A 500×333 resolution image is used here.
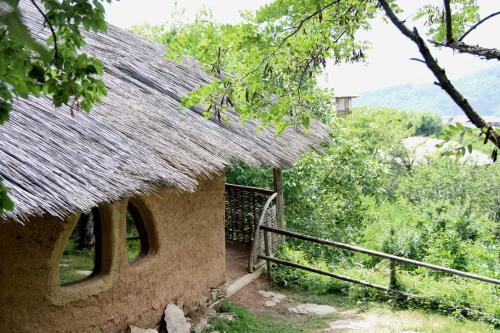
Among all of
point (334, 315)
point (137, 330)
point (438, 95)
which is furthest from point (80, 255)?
point (438, 95)

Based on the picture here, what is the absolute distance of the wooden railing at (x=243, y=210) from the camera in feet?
27.3

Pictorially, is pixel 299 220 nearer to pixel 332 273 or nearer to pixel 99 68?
pixel 332 273

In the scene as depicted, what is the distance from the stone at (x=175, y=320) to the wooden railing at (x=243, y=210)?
298 cm

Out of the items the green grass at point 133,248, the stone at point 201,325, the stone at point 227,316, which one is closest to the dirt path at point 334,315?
the stone at point 227,316

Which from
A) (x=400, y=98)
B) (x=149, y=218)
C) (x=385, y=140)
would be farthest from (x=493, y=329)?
(x=400, y=98)

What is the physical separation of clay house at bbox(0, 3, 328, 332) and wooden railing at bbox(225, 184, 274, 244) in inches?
57.4

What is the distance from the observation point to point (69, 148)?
151 inches

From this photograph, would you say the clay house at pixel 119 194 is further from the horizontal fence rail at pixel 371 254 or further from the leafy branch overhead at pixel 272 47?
the horizontal fence rail at pixel 371 254

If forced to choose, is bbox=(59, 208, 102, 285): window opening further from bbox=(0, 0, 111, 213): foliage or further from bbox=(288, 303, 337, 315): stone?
bbox=(0, 0, 111, 213): foliage

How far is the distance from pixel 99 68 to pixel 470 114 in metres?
1.32

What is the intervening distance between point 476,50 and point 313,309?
5.37 metres

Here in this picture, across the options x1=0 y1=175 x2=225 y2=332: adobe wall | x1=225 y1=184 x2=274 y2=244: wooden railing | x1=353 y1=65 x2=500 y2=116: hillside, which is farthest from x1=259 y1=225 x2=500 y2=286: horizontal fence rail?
x1=353 y1=65 x2=500 y2=116: hillside

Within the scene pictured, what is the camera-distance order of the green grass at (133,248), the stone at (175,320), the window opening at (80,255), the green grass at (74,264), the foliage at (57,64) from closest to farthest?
the foliage at (57,64) < the stone at (175,320) < the green grass at (74,264) < the window opening at (80,255) < the green grass at (133,248)

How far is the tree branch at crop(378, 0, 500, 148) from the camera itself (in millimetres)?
1704
